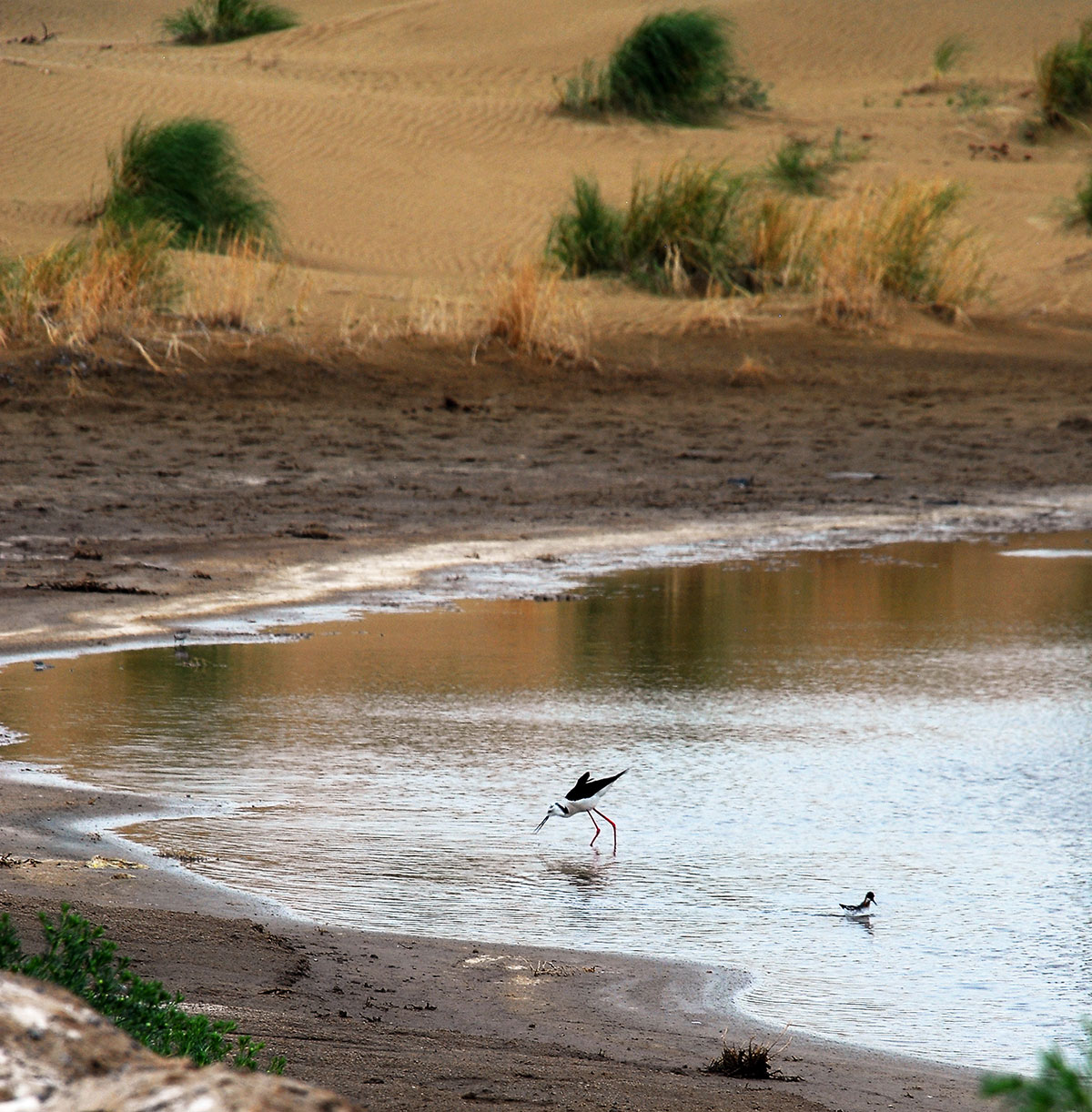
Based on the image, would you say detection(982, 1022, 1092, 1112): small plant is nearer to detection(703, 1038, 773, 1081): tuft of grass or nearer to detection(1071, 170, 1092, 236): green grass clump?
detection(703, 1038, 773, 1081): tuft of grass

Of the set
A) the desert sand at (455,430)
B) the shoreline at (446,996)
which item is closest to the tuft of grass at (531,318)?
the desert sand at (455,430)

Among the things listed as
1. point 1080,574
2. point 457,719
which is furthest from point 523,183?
point 457,719

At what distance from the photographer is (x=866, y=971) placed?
424 centimetres

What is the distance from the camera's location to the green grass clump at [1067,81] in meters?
27.0

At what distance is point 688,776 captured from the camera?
595 centimetres

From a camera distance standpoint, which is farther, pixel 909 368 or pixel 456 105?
pixel 456 105

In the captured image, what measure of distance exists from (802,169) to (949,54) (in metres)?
10.2

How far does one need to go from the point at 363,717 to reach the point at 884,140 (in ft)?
74.2

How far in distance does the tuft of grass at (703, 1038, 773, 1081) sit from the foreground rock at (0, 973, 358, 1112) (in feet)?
7.29

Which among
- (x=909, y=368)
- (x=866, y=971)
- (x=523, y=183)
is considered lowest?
(x=866, y=971)

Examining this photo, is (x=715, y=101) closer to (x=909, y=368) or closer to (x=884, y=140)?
(x=884, y=140)

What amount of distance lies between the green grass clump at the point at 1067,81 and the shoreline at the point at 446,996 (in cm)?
2566

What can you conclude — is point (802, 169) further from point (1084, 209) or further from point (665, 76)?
point (665, 76)

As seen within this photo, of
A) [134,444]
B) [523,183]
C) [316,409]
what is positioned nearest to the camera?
[134,444]
